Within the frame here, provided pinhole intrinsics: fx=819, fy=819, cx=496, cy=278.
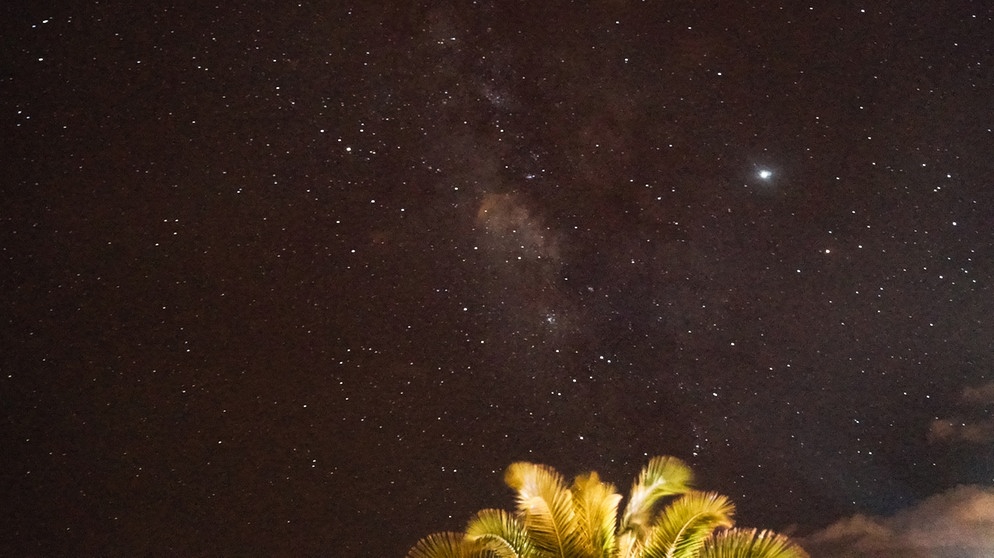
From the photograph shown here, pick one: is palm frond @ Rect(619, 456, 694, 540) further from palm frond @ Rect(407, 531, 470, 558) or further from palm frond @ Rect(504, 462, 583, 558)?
palm frond @ Rect(407, 531, 470, 558)

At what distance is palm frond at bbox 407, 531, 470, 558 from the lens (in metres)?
8.28

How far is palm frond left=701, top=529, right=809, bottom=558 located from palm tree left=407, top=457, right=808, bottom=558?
0.01 meters

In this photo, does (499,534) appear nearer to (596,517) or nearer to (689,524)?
(596,517)

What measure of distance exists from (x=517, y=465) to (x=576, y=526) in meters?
0.88

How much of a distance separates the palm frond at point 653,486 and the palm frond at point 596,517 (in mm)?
546

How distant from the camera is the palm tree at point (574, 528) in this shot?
320 inches

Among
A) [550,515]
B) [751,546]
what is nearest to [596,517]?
[550,515]

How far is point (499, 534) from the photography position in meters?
8.40

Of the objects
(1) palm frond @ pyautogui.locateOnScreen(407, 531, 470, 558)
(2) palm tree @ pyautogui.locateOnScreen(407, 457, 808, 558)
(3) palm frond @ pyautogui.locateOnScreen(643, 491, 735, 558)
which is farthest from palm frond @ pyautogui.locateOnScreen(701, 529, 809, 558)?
(1) palm frond @ pyautogui.locateOnScreen(407, 531, 470, 558)

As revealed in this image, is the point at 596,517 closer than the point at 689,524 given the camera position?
No

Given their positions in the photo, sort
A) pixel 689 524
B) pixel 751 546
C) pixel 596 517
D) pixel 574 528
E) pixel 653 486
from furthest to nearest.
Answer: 1. pixel 653 486
2. pixel 596 517
3. pixel 574 528
4. pixel 689 524
5. pixel 751 546

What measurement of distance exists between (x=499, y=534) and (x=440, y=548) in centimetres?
62

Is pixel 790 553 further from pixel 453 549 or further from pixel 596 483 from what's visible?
pixel 453 549

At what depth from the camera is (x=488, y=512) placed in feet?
27.8
